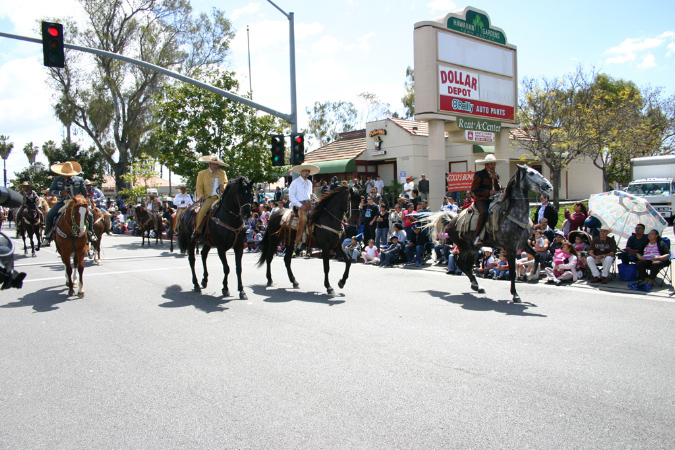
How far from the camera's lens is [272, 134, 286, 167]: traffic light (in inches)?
719

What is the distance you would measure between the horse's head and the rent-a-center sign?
11.8m

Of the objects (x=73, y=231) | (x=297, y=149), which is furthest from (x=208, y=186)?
(x=297, y=149)

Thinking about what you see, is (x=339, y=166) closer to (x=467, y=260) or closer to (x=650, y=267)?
(x=467, y=260)

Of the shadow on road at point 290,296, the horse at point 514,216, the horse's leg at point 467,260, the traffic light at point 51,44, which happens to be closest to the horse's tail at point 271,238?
the shadow on road at point 290,296

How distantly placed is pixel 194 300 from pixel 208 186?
2.68 meters

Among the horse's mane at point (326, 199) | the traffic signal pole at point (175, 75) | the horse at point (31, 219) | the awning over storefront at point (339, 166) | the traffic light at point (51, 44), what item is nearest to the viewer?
the horse's mane at point (326, 199)

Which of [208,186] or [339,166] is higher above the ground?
[339,166]

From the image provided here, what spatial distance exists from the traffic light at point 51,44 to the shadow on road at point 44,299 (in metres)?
6.69

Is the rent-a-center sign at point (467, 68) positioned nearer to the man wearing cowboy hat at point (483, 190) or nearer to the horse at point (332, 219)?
the man wearing cowboy hat at point (483, 190)

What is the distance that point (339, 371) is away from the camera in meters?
5.43

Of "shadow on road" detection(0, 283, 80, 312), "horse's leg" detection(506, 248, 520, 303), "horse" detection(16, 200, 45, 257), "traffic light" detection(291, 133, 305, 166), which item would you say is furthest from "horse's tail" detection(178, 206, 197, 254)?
"horse" detection(16, 200, 45, 257)

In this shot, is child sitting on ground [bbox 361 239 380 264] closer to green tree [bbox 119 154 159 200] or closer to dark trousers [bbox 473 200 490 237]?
dark trousers [bbox 473 200 490 237]

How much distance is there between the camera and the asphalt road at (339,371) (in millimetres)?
4082

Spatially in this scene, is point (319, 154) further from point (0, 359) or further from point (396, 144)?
point (0, 359)
